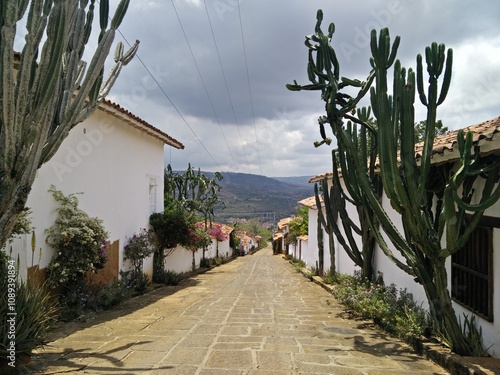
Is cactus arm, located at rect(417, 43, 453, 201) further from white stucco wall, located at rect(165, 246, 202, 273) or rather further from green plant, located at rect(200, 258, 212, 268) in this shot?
green plant, located at rect(200, 258, 212, 268)

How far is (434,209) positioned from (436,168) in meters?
0.74

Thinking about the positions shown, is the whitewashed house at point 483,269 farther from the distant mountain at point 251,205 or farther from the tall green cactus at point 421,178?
the distant mountain at point 251,205

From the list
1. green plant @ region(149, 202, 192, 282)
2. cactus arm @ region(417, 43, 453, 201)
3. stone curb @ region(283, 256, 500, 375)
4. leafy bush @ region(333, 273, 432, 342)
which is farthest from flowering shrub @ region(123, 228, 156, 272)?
cactus arm @ region(417, 43, 453, 201)

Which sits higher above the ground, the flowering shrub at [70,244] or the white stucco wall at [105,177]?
the white stucco wall at [105,177]

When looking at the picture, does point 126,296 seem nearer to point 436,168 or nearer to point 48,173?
point 48,173

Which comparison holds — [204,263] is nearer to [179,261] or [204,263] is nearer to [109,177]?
[179,261]

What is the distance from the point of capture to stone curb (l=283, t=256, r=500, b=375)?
425 cm

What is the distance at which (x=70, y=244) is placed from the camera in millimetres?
7906

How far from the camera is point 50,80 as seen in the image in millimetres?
4051

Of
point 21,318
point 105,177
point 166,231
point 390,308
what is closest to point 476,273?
point 390,308


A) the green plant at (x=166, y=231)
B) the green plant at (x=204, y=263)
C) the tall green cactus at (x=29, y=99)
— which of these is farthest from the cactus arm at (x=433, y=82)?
the green plant at (x=204, y=263)

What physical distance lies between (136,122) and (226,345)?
756cm

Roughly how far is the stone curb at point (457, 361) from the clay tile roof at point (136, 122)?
748cm

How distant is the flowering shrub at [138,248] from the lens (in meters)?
11.6
